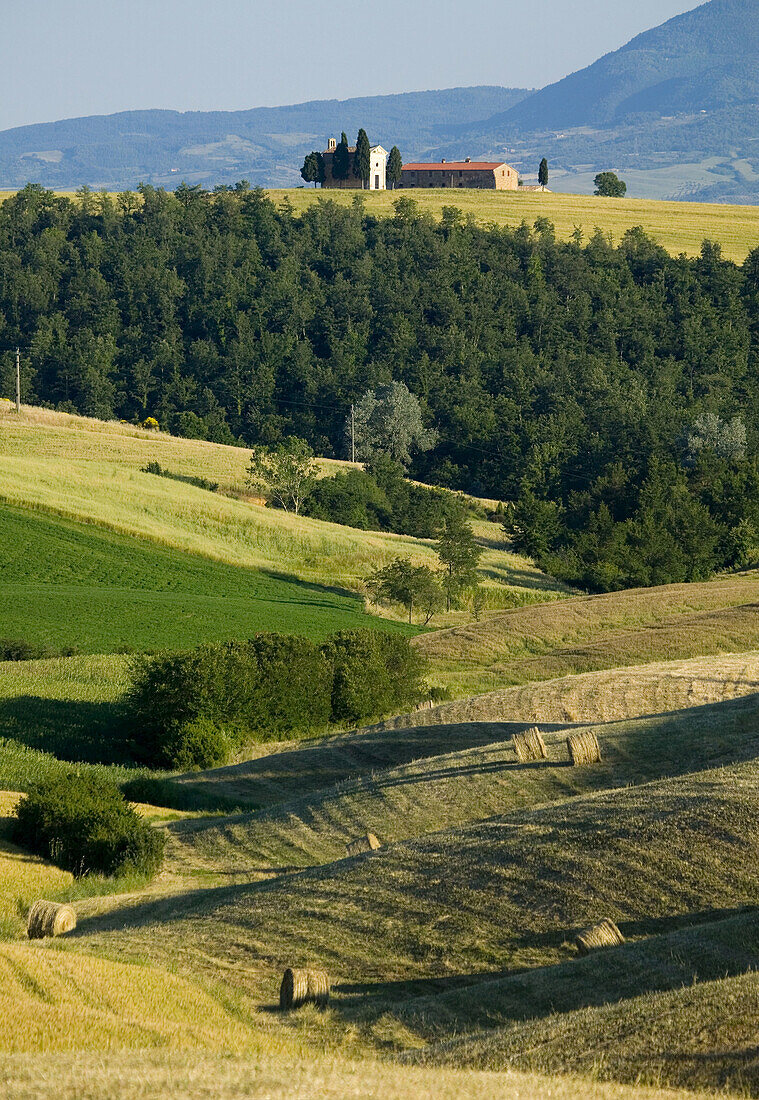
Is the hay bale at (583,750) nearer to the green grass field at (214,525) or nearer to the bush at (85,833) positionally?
the bush at (85,833)

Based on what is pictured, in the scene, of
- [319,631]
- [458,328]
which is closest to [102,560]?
[319,631]

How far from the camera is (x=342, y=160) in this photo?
628ft

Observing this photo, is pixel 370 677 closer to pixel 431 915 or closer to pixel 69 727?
pixel 69 727

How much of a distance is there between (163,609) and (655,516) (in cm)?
4201

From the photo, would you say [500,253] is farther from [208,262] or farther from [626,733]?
[626,733]

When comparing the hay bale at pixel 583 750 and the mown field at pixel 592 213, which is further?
the mown field at pixel 592 213

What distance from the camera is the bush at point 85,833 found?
2202 cm

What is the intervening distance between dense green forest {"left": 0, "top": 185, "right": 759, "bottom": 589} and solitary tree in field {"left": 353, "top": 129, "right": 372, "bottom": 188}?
78.1 ft

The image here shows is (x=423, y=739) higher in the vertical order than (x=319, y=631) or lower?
higher

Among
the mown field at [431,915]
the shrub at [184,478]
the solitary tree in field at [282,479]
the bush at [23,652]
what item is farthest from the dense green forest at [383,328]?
the mown field at [431,915]

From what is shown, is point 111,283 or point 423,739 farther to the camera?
point 111,283

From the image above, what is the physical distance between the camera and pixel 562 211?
563 ft

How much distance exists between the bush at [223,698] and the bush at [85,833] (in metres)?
11.6

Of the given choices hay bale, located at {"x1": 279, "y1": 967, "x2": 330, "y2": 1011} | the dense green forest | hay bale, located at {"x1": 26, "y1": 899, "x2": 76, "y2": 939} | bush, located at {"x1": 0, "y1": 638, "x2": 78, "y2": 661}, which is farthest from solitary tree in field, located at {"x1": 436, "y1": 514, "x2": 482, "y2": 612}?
hay bale, located at {"x1": 279, "y1": 967, "x2": 330, "y2": 1011}
